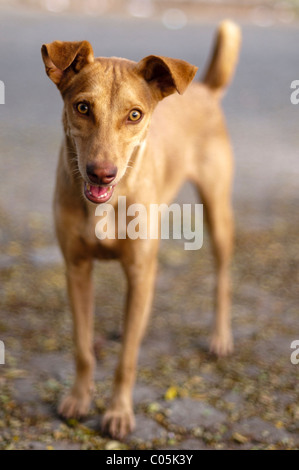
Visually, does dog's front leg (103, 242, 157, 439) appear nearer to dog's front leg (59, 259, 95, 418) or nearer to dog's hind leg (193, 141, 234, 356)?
dog's front leg (59, 259, 95, 418)

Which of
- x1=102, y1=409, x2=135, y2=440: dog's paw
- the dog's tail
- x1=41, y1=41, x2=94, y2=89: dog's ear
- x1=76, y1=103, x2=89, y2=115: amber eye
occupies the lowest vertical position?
x1=102, y1=409, x2=135, y2=440: dog's paw

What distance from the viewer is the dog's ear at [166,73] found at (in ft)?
8.76

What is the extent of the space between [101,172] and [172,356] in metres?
1.90

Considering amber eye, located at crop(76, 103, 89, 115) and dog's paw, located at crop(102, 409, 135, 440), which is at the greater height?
amber eye, located at crop(76, 103, 89, 115)

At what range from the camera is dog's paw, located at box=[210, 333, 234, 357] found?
4070mm

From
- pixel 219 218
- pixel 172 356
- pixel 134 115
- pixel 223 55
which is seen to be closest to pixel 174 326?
pixel 172 356

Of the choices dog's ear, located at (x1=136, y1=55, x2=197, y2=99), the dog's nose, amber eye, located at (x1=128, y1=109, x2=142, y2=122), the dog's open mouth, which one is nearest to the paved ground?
the dog's open mouth

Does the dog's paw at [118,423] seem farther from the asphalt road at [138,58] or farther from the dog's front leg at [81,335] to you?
the asphalt road at [138,58]

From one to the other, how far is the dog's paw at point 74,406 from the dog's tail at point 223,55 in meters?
2.31

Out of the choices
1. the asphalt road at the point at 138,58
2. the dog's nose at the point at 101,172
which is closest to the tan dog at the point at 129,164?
the dog's nose at the point at 101,172

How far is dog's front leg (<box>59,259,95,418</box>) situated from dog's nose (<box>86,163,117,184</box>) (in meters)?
0.77
